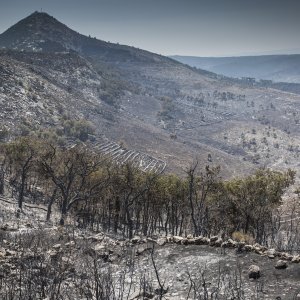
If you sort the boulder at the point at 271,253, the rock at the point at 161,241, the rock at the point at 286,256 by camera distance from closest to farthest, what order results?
the rock at the point at 286,256, the boulder at the point at 271,253, the rock at the point at 161,241

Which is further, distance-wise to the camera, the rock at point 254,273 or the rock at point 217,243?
the rock at point 217,243

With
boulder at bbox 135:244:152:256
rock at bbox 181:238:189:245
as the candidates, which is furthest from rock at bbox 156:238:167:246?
rock at bbox 181:238:189:245

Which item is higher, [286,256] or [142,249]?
[286,256]

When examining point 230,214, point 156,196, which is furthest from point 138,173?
point 230,214

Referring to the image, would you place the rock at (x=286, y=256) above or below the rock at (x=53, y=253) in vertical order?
above

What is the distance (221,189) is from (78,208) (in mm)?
26731

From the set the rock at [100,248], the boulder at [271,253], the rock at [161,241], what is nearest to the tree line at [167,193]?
the rock at [161,241]

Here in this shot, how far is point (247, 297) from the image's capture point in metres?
22.0

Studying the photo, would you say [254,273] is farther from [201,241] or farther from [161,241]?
[161,241]

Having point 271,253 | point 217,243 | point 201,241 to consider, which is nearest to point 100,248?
point 201,241

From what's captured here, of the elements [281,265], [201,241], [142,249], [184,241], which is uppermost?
[281,265]

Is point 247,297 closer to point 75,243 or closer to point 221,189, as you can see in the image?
point 75,243

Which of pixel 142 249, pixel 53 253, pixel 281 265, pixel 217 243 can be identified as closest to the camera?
pixel 281 265

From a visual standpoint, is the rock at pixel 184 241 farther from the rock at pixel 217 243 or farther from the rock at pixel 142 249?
the rock at pixel 142 249
